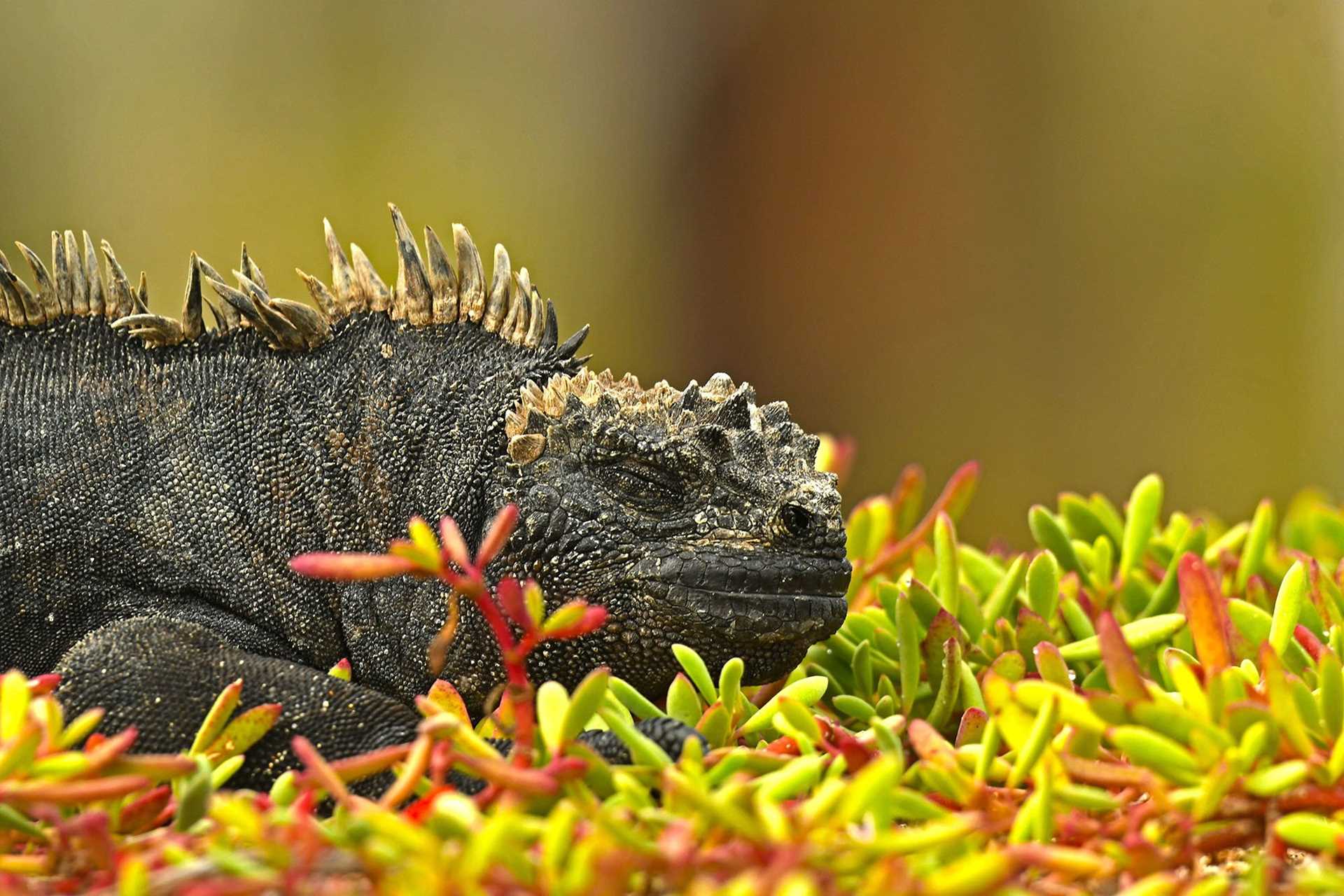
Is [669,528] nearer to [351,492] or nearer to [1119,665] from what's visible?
[351,492]

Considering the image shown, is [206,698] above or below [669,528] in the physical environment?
below

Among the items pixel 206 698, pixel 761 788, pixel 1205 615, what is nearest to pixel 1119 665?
pixel 1205 615

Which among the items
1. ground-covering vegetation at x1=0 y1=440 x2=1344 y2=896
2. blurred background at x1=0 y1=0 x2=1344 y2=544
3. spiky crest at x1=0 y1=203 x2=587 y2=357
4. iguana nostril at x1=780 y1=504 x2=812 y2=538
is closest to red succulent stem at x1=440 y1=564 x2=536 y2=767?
ground-covering vegetation at x1=0 y1=440 x2=1344 y2=896

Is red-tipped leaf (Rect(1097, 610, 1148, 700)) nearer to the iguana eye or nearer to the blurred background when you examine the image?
the iguana eye

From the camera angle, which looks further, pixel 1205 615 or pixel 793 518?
pixel 793 518

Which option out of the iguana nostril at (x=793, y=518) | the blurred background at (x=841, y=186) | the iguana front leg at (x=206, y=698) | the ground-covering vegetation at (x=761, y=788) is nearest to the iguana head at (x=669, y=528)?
the iguana nostril at (x=793, y=518)

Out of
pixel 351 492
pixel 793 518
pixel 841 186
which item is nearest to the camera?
pixel 793 518

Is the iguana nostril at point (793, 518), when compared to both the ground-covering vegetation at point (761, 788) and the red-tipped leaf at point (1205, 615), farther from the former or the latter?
the red-tipped leaf at point (1205, 615)

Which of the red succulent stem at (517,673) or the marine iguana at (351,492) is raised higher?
the marine iguana at (351,492)
